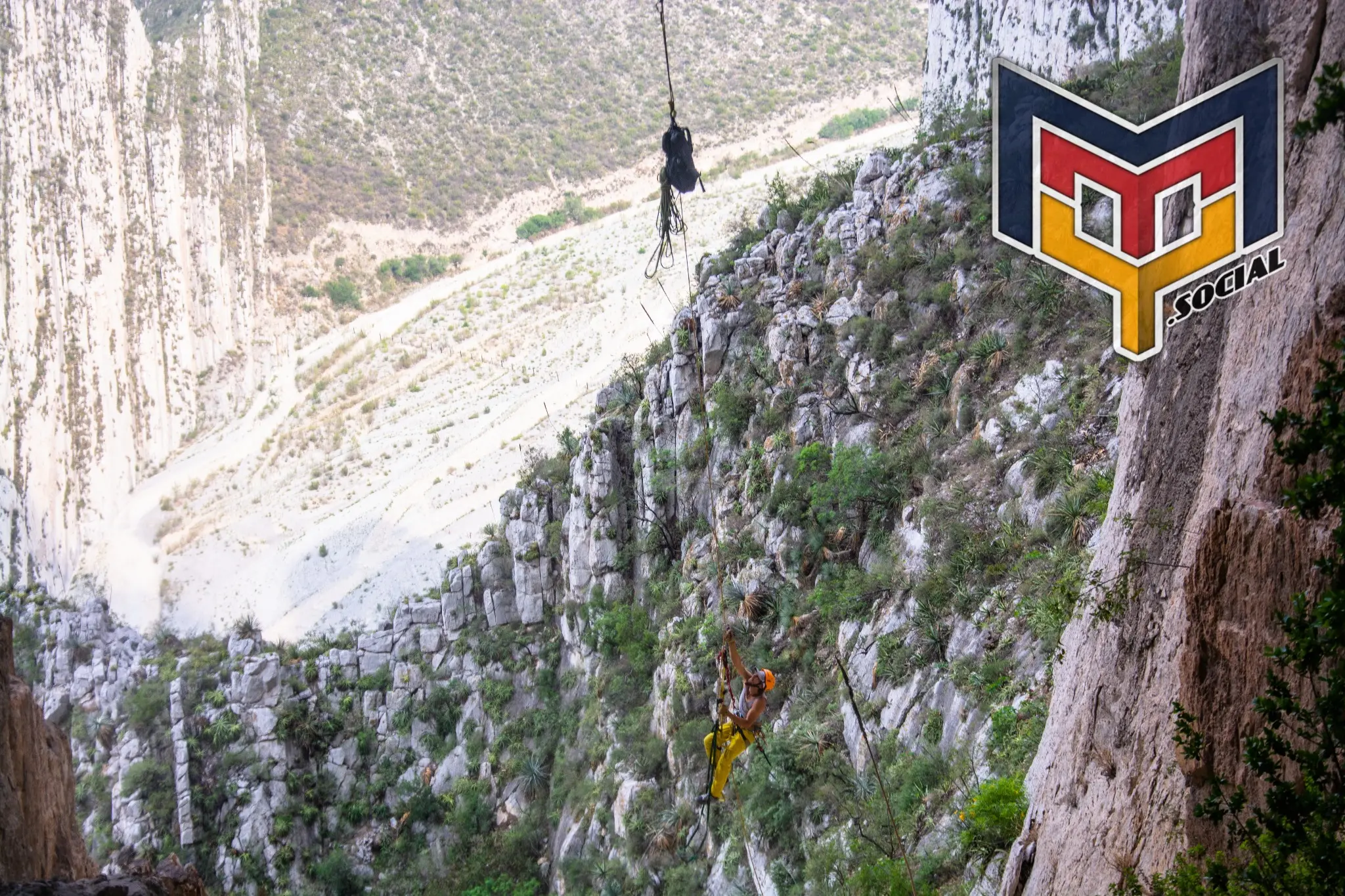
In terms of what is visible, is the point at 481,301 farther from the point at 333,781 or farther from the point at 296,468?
the point at 333,781

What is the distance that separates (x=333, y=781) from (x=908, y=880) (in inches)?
689

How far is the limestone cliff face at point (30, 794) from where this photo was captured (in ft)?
→ 28.7

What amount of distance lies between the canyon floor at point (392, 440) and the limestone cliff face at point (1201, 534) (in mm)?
22139

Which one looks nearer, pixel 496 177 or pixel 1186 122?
pixel 1186 122

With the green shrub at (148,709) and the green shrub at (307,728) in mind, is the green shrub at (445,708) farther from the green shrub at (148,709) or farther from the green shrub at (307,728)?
the green shrub at (148,709)

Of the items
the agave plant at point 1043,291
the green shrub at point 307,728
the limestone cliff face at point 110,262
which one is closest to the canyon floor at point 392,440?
the limestone cliff face at point 110,262

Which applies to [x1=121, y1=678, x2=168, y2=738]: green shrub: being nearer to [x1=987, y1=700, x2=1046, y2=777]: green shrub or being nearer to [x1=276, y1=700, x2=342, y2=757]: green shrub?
[x1=276, y1=700, x2=342, y2=757]: green shrub

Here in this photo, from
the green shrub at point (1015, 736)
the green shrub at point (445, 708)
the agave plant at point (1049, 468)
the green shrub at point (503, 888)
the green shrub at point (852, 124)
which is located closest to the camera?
the green shrub at point (1015, 736)

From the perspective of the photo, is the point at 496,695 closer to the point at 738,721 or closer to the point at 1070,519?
the point at 738,721

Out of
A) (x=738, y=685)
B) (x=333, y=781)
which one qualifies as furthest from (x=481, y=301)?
(x=738, y=685)

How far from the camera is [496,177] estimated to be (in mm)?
53750

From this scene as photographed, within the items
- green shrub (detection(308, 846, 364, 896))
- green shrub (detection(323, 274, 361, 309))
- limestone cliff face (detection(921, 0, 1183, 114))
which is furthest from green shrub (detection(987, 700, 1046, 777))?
green shrub (detection(323, 274, 361, 309))

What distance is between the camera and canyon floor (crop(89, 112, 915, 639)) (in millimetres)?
29641

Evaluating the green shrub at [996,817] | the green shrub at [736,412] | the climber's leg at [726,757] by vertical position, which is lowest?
the green shrub at [996,817]
